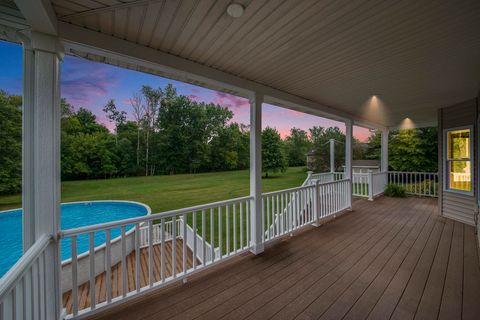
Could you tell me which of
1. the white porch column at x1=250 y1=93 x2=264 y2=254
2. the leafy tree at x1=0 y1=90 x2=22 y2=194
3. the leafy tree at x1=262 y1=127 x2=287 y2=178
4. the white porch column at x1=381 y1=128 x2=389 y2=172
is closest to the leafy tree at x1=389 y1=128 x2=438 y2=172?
the white porch column at x1=381 y1=128 x2=389 y2=172

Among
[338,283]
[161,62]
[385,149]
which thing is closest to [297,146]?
[385,149]

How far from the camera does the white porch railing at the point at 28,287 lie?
3.51ft

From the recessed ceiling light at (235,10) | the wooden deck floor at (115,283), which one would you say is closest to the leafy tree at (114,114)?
the wooden deck floor at (115,283)

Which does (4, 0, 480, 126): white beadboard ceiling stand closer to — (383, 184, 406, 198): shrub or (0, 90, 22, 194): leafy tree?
(0, 90, 22, 194): leafy tree

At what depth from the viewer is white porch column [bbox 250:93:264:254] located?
3273 millimetres

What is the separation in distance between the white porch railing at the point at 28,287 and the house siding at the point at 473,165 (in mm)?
6842

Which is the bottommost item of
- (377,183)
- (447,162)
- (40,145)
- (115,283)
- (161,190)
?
(115,283)

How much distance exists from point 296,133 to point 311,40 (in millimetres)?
15141

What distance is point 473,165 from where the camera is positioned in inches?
171

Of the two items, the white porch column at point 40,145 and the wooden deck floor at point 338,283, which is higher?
the white porch column at point 40,145

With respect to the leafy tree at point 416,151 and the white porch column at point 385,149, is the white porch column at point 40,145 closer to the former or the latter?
the white porch column at point 385,149

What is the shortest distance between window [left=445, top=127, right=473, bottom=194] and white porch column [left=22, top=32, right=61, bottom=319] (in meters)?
7.09

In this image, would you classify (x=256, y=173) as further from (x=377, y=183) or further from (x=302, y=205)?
(x=377, y=183)

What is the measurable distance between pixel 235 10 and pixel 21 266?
2288 mm
